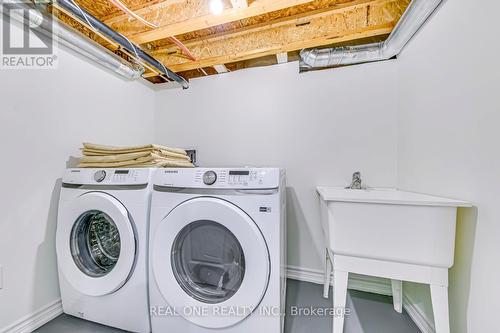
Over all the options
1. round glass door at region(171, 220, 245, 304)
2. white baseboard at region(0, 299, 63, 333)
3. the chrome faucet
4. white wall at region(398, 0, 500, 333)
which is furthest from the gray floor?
the chrome faucet

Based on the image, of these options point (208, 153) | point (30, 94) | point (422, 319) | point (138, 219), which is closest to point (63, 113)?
point (30, 94)

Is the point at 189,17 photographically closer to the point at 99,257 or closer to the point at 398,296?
the point at 99,257

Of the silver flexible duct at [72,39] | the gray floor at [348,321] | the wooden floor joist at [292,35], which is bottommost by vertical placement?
the gray floor at [348,321]

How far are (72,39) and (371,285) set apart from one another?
284 centimetres

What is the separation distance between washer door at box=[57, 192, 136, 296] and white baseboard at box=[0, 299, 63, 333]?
282 mm

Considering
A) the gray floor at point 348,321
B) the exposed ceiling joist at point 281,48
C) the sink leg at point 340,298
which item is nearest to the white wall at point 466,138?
the gray floor at point 348,321

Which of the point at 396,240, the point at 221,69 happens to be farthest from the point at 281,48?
the point at 396,240

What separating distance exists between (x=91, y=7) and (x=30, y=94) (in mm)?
745

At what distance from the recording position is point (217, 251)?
112 centimetres

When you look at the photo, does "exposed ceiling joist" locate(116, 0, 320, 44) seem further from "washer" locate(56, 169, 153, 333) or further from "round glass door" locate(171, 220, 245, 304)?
"round glass door" locate(171, 220, 245, 304)

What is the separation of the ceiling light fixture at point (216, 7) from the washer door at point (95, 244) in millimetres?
1290

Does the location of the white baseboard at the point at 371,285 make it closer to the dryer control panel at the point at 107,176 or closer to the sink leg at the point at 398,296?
the sink leg at the point at 398,296

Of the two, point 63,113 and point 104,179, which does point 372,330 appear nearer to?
point 104,179

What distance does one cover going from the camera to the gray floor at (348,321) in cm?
121
